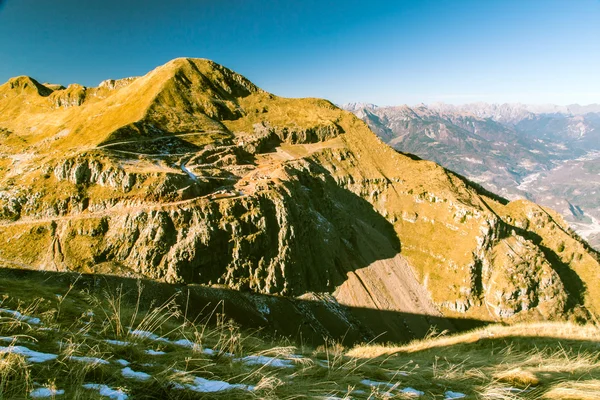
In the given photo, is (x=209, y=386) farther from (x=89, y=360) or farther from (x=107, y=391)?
(x=89, y=360)

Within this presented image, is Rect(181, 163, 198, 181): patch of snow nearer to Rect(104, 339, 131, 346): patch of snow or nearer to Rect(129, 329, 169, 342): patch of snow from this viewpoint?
Rect(129, 329, 169, 342): patch of snow

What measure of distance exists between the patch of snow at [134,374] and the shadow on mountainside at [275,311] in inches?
1384

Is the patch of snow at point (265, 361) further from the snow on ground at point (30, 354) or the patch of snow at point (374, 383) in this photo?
the snow on ground at point (30, 354)

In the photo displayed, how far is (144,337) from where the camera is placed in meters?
6.23

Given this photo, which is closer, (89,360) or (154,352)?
(89,360)

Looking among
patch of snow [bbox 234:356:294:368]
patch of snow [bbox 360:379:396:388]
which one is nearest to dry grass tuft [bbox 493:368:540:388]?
patch of snow [bbox 360:379:396:388]

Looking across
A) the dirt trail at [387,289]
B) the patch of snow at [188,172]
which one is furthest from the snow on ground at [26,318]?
the dirt trail at [387,289]

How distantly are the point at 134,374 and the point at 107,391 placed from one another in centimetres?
70

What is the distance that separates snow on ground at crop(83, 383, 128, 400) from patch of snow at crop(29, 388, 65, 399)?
322mm

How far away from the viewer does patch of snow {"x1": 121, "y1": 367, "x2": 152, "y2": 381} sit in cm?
428

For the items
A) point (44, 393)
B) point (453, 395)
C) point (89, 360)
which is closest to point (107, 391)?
point (44, 393)

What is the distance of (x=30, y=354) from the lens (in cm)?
433

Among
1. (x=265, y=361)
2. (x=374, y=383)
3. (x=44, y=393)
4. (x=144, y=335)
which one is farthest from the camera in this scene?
(x=144, y=335)

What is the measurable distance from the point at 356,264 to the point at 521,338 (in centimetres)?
6503
